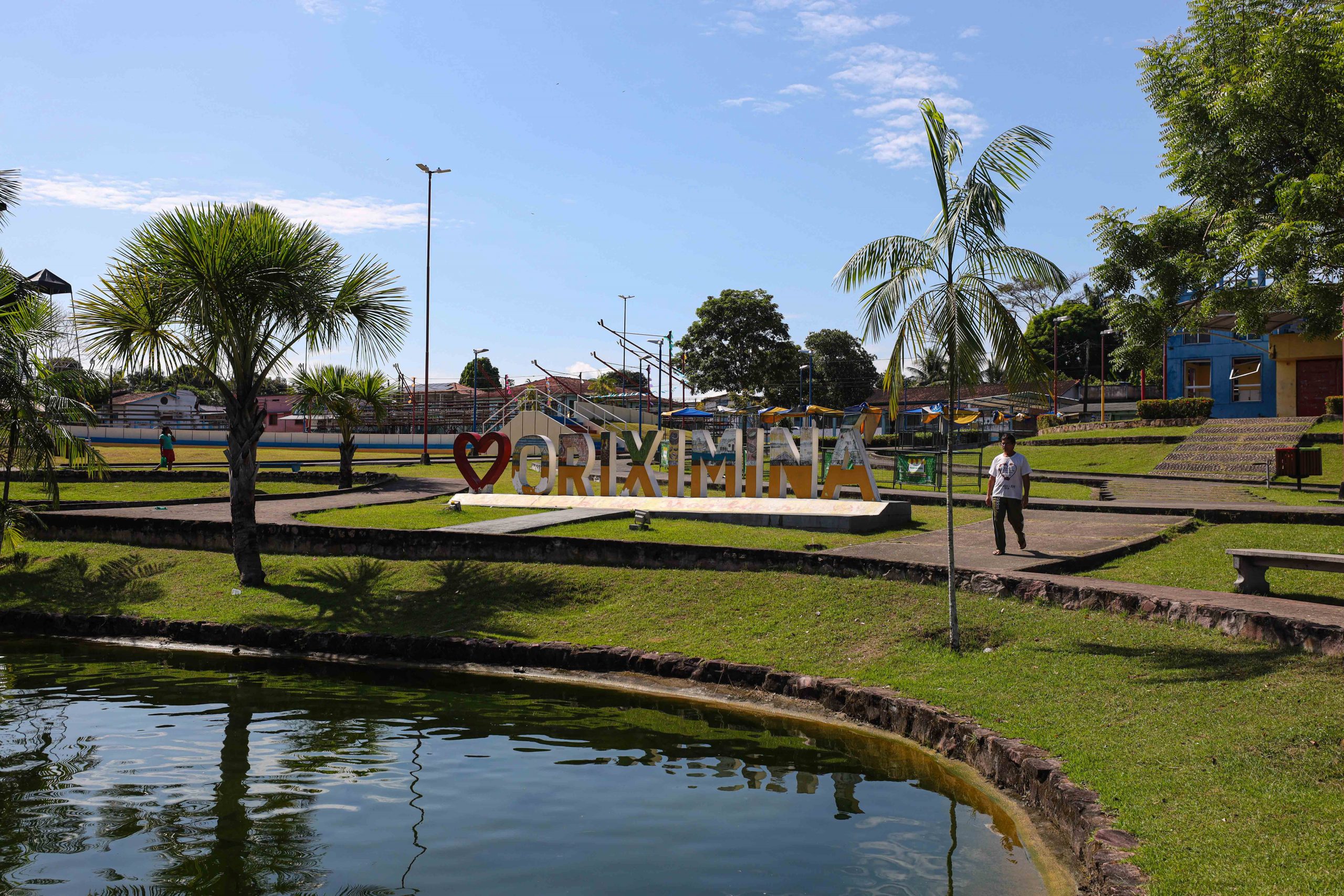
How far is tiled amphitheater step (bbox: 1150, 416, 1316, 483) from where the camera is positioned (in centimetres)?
2523

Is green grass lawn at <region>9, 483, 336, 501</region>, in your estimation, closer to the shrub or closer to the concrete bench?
the concrete bench

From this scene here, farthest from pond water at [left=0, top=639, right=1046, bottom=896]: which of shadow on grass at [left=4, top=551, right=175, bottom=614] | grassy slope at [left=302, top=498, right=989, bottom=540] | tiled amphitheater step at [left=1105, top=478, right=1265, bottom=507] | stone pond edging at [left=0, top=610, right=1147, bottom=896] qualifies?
tiled amphitheater step at [left=1105, top=478, right=1265, bottom=507]

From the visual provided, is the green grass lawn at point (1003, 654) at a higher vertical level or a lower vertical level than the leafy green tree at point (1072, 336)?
lower

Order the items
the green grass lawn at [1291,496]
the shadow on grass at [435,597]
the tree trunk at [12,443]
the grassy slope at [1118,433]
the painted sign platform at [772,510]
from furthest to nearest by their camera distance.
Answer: the grassy slope at [1118,433] < the green grass lawn at [1291,496] < the painted sign platform at [772,510] < the tree trunk at [12,443] < the shadow on grass at [435,597]

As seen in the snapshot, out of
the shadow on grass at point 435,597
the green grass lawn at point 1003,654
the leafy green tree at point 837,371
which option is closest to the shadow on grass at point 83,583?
the green grass lawn at point 1003,654

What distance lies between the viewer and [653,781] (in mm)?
7676

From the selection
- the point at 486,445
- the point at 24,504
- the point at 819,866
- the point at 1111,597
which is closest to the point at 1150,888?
the point at 819,866

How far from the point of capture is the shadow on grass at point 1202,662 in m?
7.95

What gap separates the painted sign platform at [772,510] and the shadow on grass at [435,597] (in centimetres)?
413

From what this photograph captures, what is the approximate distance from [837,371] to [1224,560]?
6657 centimetres

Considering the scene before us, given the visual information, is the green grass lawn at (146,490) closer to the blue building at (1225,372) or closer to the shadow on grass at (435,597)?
the shadow on grass at (435,597)

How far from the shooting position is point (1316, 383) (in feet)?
116

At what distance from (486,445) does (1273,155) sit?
16413 millimetres

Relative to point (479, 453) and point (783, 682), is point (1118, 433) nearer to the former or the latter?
point (479, 453)
